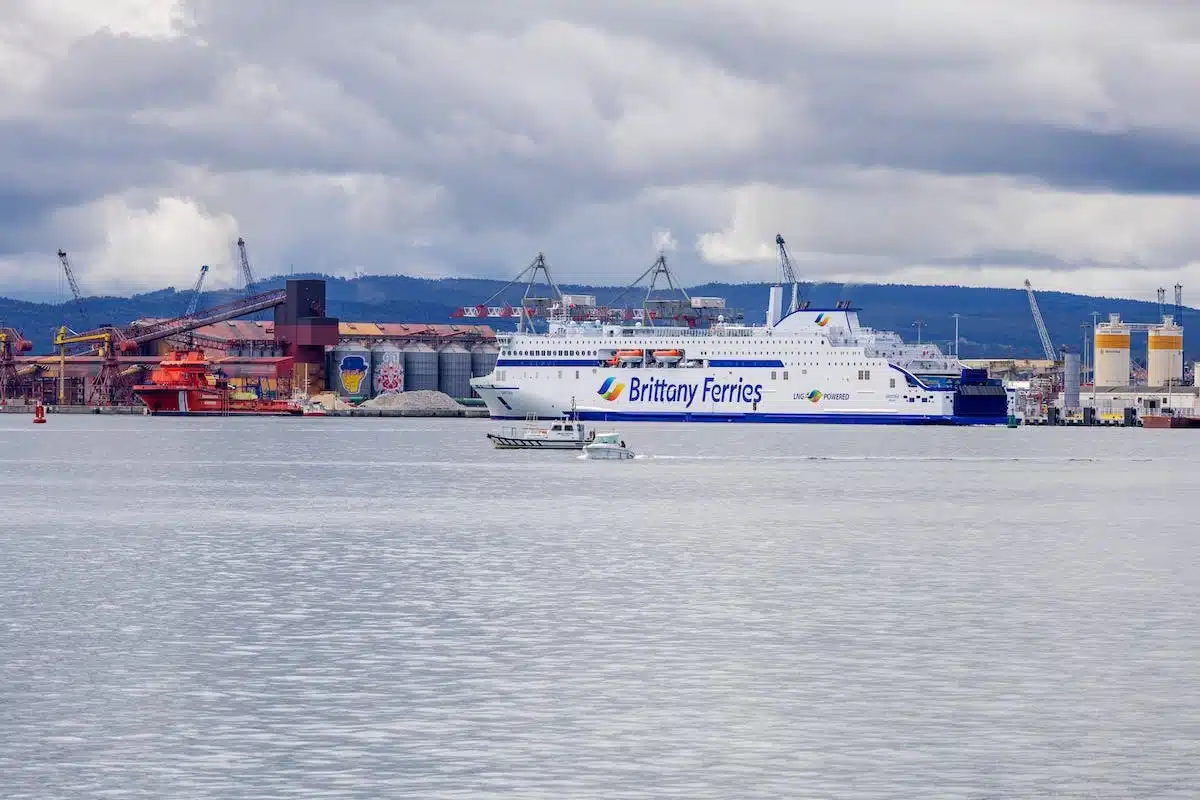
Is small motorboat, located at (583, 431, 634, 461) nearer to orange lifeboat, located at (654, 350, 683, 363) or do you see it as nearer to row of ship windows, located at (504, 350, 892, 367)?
row of ship windows, located at (504, 350, 892, 367)

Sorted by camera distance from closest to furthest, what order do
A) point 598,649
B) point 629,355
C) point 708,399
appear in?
point 598,649, point 708,399, point 629,355

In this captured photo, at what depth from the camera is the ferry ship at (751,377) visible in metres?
185

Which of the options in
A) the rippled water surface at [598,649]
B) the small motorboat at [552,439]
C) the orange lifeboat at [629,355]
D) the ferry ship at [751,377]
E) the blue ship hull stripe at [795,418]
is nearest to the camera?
the rippled water surface at [598,649]

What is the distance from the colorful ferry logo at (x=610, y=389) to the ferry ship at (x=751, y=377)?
11 cm

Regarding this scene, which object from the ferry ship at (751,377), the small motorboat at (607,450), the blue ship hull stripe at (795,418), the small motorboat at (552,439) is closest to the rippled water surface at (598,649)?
the small motorboat at (607,450)

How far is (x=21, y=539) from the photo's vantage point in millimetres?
52781

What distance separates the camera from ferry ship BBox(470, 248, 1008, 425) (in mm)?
185000

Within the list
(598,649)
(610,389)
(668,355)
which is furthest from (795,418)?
(598,649)

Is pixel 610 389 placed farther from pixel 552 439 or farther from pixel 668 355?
pixel 552 439

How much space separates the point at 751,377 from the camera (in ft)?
619

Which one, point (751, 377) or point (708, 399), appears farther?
point (708, 399)

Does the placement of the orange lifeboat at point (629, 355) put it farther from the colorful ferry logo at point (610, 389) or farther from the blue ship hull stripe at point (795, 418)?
the blue ship hull stripe at point (795, 418)

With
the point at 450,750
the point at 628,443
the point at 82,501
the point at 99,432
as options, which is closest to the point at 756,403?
the point at 628,443

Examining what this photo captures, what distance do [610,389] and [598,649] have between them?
163m
